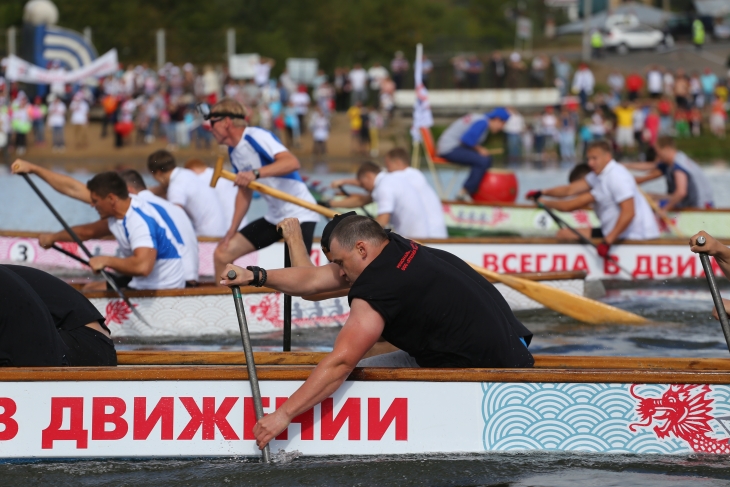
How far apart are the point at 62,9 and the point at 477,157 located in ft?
104

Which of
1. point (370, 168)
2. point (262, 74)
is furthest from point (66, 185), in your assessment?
point (262, 74)

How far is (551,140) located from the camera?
31.7m

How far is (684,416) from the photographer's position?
5.50 m

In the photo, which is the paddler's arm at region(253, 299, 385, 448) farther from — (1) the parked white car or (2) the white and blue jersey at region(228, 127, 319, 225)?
(1) the parked white car

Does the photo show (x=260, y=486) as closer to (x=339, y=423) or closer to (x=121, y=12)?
(x=339, y=423)

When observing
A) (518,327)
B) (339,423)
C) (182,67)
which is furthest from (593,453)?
(182,67)

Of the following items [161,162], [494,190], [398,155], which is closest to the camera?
[161,162]

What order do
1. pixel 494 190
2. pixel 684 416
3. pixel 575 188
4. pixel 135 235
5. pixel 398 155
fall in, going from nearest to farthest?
pixel 684 416 → pixel 135 235 → pixel 398 155 → pixel 575 188 → pixel 494 190

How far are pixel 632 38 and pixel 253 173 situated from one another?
45.7m

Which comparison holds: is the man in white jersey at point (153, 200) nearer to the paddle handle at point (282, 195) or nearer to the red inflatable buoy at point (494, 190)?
the paddle handle at point (282, 195)

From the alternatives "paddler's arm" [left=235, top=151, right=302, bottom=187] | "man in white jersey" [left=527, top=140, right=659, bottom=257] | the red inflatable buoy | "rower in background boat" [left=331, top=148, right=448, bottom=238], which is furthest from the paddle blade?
the red inflatable buoy

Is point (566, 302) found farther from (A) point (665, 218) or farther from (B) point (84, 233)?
(B) point (84, 233)

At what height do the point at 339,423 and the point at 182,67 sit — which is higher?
the point at 182,67

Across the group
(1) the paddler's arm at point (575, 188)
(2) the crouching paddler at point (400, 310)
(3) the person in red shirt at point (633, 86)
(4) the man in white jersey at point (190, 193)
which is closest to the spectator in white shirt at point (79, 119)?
(4) the man in white jersey at point (190, 193)
